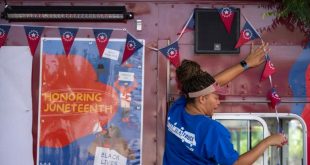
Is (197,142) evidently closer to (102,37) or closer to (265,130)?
(265,130)

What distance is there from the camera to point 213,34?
417 cm

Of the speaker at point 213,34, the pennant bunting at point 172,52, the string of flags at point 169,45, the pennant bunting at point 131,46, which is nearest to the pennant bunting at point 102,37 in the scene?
the string of flags at point 169,45

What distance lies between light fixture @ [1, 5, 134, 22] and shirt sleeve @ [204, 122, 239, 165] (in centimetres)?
151

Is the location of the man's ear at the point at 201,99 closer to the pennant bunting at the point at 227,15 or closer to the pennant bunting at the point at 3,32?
the pennant bunting at the point at 227,15

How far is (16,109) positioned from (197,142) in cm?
174

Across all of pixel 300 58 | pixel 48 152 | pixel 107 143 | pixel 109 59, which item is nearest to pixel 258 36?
pixel 300 58

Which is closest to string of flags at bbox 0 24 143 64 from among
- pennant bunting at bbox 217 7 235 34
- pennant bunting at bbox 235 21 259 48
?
pennant bunting at bbox 217 7 235 34

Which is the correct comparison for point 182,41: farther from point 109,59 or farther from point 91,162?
point 91,162

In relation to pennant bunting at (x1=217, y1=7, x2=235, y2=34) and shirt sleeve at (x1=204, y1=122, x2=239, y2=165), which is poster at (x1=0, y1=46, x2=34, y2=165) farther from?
shirt sleeve at (x1=204, y1=122, x2=239, y2=165)

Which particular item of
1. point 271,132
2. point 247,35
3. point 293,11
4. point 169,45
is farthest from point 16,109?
point 293,11

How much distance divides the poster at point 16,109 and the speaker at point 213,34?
53.1 inches

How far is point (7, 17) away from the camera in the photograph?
4.21m

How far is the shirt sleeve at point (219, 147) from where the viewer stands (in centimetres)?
291

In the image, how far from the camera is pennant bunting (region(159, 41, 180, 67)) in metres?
4.07
